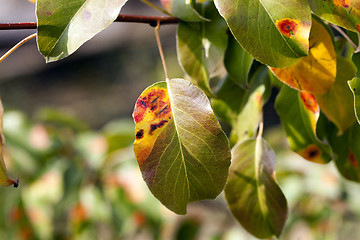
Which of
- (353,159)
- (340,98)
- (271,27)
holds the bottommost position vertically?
(353,159)

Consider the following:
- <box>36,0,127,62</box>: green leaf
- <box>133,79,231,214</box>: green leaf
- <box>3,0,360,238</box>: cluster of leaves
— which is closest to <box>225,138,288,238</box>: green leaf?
<box>3,0,360,238</box>: cluster of leaves

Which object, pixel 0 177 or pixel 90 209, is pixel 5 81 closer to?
pixel 90 209

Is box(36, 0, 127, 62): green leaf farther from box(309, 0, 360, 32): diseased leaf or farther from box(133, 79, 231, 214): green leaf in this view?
box(309, 0, 360, 32): diseased leaf

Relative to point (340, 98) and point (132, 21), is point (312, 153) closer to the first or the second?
point (340, 98)

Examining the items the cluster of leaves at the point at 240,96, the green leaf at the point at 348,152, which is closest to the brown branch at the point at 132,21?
the cluster of leaves at the point at 240,96

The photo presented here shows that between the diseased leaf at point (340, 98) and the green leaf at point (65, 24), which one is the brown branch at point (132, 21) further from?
the diseased leaf at point (340, 98)

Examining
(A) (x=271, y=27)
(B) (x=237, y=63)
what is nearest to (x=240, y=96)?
(B) (x=237, y=63)
